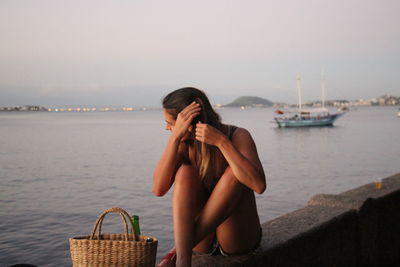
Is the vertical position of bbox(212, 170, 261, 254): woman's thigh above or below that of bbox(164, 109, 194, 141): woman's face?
below

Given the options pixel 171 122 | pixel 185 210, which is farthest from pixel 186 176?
pixel 171 122

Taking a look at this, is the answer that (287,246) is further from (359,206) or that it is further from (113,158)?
(113,158)

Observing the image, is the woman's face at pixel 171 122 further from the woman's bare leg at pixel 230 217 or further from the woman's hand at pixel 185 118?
the woman's bare leg at pixel 230 217

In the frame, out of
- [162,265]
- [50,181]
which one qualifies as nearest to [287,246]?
[162,265]

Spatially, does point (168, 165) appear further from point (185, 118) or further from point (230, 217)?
point (230, 217)

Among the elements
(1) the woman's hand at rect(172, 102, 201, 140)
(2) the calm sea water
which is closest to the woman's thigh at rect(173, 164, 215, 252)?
(1) the woman's hand at rect(172, 102, 201, 140)

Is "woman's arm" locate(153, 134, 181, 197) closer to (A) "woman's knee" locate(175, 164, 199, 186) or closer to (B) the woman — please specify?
(B) the woman

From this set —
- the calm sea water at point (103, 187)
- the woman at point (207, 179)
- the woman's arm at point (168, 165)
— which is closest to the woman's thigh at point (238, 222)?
the woman at point (207, 179)

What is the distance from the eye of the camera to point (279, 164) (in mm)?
27781

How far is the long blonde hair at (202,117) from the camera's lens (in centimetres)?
261

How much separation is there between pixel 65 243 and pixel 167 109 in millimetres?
8810

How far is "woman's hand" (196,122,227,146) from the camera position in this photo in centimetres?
246

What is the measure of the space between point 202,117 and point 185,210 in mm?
544

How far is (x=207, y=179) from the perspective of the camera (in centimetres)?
261
